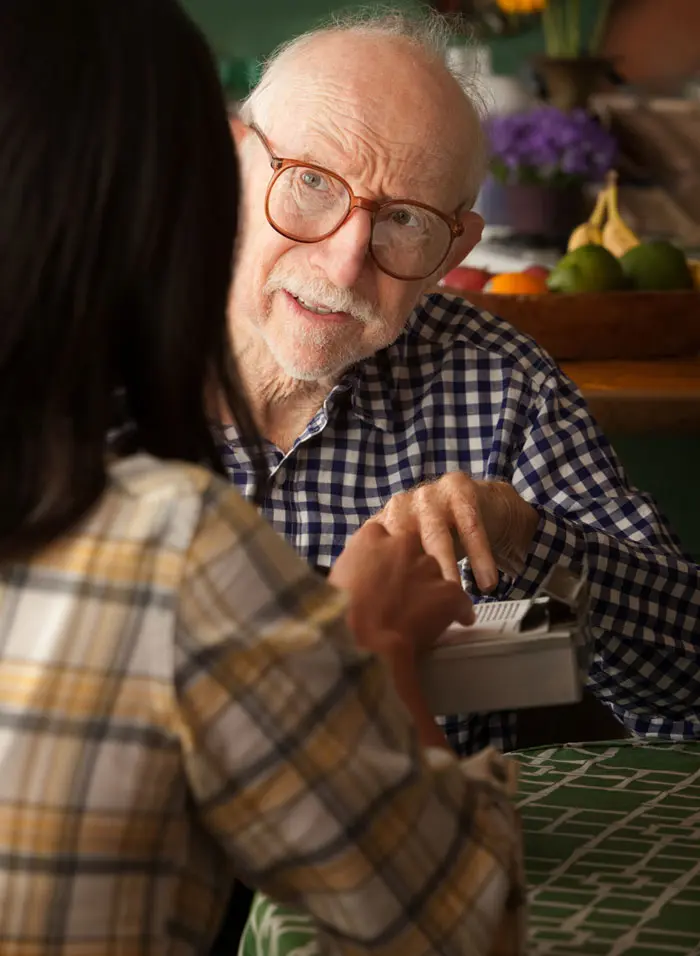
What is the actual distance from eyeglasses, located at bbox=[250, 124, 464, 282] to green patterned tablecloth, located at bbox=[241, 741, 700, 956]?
616mm

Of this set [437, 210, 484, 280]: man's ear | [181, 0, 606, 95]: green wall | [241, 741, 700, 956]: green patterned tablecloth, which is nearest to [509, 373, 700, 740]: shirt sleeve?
[241, 741, 700, 956]: green patterned tablecloth

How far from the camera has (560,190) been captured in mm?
4004

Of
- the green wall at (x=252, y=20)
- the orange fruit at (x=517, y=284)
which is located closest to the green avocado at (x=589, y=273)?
the orange fruit at (x=517, y=284)

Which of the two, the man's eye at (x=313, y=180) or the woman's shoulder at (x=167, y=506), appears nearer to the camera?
the woman's shoulder at (x=167, y=506)

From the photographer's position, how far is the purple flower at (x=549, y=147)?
12.6 ft

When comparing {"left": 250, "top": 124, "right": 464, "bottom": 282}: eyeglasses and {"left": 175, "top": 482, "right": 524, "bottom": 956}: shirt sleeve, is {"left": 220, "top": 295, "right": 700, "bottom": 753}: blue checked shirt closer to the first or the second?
{"left": 250, "top": 124, "right": 464, "bottom": 282}: eyeglasses

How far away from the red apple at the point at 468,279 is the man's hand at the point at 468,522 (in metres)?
0.98

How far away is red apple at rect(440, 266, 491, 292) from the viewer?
228 cm

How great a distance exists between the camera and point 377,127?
4.86ft

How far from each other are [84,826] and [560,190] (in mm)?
3596

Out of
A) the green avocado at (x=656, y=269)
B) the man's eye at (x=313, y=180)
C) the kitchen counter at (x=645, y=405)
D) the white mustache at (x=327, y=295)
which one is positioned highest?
the man's eye at (x=313, y=180)

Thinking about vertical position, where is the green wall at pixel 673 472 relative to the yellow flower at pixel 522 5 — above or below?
below

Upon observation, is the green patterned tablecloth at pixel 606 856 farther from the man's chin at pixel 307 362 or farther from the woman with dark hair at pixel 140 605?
the man's chin at pixel 307 362

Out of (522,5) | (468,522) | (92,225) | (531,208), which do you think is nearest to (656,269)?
(468,522)
